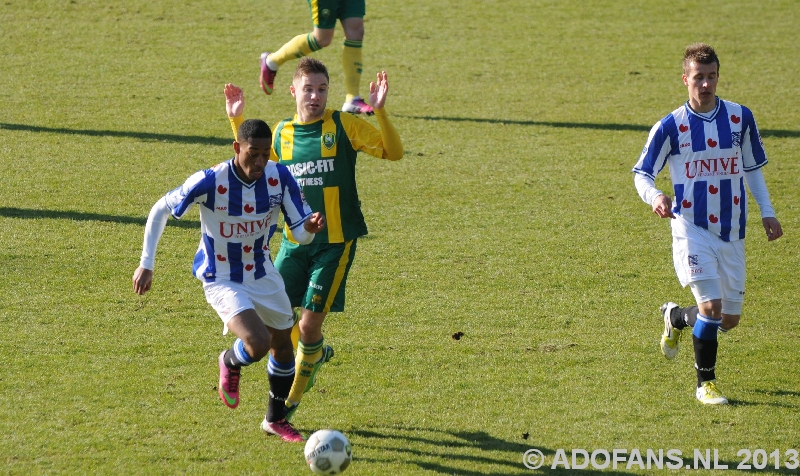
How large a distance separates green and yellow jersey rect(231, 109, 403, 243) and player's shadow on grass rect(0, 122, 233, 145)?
17.5 feet

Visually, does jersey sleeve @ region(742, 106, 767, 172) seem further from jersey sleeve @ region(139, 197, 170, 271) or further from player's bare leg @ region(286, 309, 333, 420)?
jersey sleeve @ region(139, 197, 170, 271)

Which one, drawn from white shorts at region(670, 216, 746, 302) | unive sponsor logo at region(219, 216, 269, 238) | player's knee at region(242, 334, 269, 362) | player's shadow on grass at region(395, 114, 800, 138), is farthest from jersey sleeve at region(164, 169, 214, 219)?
player's shadow on grass at region(395, 114, 800, 138)

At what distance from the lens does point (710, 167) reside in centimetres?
625

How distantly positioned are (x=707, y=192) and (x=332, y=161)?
2348 millimetres

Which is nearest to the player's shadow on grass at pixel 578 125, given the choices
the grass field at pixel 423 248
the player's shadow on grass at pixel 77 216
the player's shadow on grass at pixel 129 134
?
the grass field at pixel 423 248

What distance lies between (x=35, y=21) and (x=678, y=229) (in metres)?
11.5

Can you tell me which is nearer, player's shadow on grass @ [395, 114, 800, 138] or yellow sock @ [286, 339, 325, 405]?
yellow sock @ [286, 339, 325, 405]

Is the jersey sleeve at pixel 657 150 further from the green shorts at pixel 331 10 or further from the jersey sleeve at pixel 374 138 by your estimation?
the green shorts at pixel 331 10

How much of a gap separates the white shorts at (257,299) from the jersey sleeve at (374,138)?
0.96 m

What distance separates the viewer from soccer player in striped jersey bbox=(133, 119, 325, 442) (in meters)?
5.40

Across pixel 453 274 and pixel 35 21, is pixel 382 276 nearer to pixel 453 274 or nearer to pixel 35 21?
pixel 453 274

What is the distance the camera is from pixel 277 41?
46.8ft

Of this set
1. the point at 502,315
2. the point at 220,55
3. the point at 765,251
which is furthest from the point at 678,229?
the point at 220,55

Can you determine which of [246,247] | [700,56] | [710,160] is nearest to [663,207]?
[710,160]
